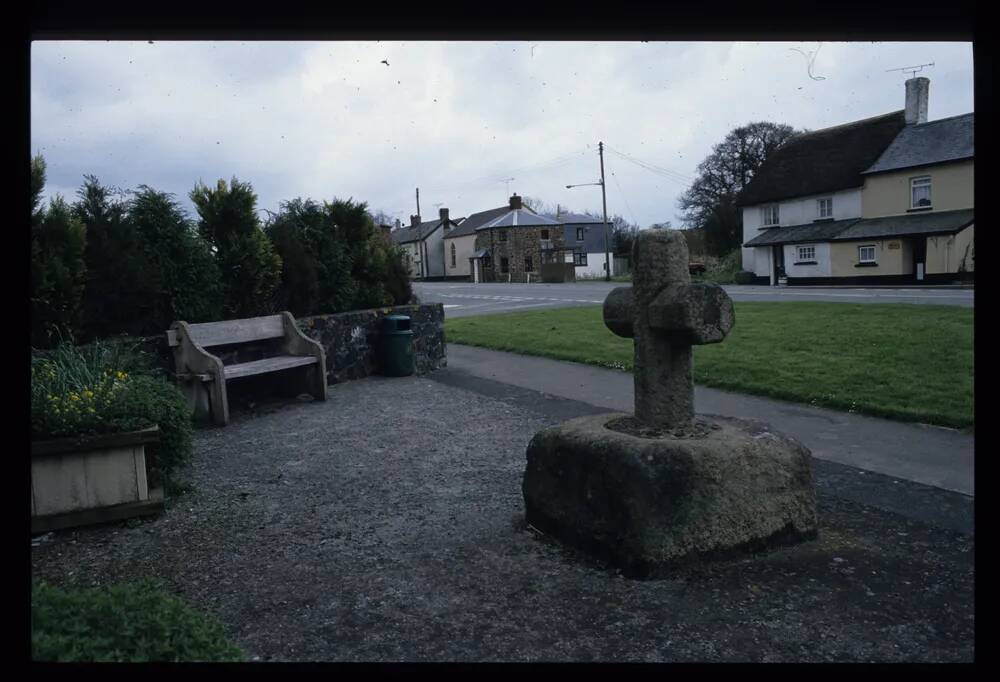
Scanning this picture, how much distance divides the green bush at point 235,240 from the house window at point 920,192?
3116 centimetres

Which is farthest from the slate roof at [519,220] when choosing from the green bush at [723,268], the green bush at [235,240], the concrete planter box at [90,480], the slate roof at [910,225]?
the concrete planter box at [90,480]

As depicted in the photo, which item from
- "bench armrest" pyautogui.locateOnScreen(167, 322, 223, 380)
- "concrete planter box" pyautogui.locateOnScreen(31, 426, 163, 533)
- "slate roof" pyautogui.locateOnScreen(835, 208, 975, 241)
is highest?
"slate roof" pyautogui.locateOnScreen(835, 208, 975, 241)

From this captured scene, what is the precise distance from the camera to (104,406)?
17.1 feet

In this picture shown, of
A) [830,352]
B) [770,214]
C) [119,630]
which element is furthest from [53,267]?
[770,214]

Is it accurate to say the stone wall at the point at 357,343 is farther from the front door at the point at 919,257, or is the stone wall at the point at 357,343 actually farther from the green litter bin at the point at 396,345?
the front door at the point at 919,257

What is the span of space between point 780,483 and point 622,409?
4170 mm

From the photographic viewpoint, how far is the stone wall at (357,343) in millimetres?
10008

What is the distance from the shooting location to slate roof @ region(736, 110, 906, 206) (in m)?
35.3

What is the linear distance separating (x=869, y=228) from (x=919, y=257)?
8.18 feet

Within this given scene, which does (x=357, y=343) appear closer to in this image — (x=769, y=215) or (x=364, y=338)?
(x=364, y=338)

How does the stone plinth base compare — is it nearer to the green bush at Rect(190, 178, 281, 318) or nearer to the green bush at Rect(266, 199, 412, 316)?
the green bush at Rect(190, 178, 281, 318)

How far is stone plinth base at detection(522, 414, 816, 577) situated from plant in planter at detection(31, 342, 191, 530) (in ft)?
9.66

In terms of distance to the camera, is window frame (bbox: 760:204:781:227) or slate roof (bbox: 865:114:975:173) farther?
window frame (bbox: 760:204:781:227)

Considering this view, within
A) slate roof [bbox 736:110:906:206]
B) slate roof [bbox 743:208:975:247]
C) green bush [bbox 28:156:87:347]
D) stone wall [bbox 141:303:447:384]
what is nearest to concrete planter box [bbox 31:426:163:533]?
green bush [bbox 28:156:87:347]
